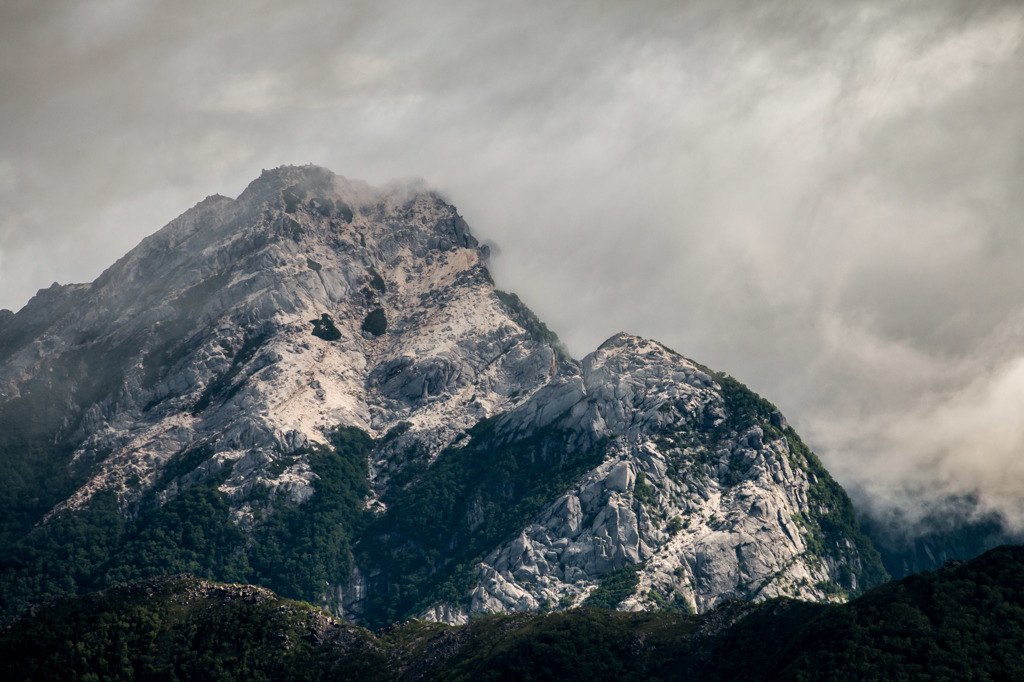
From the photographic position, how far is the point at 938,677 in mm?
198500

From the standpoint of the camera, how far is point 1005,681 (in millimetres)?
192500

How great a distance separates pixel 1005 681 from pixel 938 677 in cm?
1162
